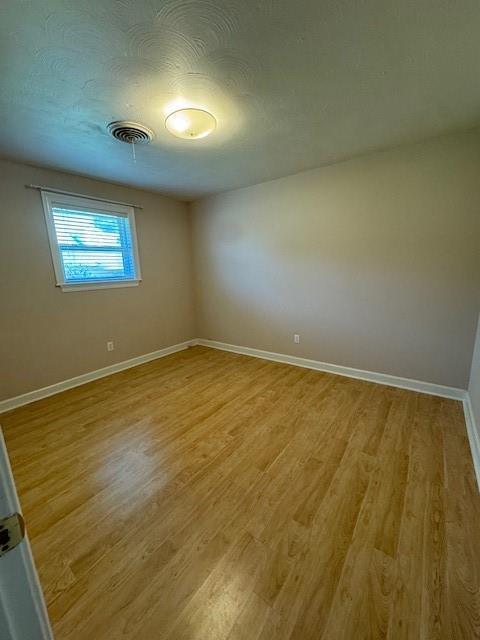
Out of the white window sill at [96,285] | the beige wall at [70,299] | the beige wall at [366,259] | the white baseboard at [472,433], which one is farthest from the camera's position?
the white window sill at [96,285]

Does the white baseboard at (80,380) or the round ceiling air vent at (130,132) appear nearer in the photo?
the round ceiling air vent at (130,132)

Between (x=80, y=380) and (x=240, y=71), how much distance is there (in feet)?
10.8

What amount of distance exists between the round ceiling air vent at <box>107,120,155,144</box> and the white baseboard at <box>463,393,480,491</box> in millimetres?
3279

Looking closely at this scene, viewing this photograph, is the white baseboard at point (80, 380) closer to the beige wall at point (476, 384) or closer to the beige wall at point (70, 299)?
the beige wall at point (70, 299)

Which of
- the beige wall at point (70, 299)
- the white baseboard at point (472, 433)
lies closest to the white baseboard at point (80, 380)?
the beige wall at point (70, 299)

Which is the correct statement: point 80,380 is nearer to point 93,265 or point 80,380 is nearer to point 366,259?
point 93,265

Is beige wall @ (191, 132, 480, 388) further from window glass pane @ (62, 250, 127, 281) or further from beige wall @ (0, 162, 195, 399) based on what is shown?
window glass pane @ (62, 250, 127, 281)

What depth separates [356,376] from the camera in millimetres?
3047

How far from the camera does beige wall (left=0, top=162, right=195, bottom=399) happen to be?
256cm

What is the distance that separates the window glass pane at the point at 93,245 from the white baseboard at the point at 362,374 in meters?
1.97

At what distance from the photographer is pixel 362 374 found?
3.01 metres

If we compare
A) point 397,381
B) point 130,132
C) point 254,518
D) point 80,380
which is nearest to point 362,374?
point 397,381

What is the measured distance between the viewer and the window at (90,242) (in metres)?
2.83

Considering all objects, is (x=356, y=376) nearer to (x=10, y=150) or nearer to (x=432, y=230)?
(x=432, y=230)
